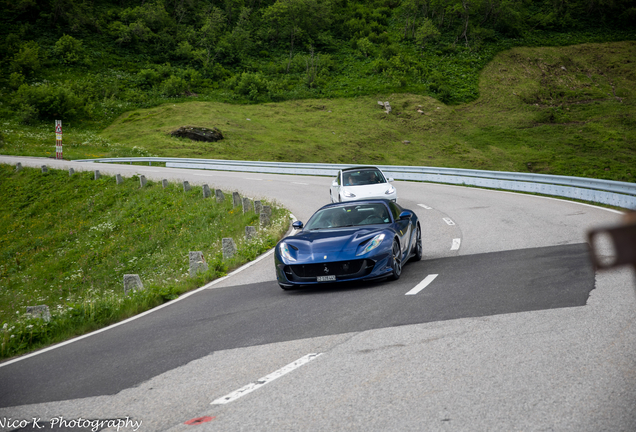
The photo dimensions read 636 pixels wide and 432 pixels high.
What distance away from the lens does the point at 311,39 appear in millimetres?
100188

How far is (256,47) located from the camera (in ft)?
316

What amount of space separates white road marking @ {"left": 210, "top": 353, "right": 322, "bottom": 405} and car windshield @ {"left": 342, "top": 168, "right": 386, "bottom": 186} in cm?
1268

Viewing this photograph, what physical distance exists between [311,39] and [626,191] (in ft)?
297

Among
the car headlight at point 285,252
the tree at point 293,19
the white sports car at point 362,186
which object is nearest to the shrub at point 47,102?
the tree at point 293,19

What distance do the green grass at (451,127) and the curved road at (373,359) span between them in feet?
110

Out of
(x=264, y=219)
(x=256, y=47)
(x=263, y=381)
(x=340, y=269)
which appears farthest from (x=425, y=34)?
(x=263, y=381)

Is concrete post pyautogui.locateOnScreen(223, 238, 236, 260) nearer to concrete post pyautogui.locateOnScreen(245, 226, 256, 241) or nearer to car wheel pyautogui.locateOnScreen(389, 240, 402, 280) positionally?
concrete post pyautogui.locateOnScreen(245, 226, 256, 241)

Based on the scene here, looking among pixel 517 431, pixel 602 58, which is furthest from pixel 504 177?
pixel 602 58

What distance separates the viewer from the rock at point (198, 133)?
5356 cm

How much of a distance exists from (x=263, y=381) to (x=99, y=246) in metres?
17.3

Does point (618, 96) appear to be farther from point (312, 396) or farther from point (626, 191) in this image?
point (312, 396)

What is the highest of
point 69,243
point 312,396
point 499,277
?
point 312,396

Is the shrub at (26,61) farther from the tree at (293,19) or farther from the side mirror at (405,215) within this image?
the side mirror at (405,215)

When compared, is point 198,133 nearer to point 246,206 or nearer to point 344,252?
point 246,206
